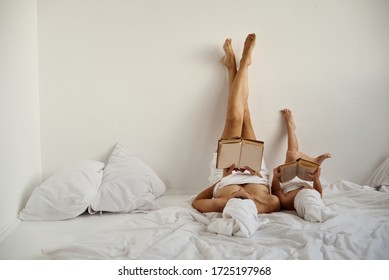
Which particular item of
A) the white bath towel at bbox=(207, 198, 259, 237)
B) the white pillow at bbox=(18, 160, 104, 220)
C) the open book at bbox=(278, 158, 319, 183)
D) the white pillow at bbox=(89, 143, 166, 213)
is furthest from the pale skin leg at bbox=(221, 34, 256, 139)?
the white pillow at bbox=(18, 160, 104, 220)

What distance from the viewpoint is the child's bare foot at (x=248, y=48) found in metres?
2.16

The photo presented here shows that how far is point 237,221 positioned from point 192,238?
0.19 metres

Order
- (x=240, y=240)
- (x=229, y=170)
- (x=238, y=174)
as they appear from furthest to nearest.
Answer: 1. (x=238, y=174)
2. (x=229, y=170)
3. (x=240, y=240)

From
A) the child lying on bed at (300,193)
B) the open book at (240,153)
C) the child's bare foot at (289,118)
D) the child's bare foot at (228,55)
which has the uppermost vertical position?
the child's bare foot at (228,55)

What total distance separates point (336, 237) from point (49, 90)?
1666mm

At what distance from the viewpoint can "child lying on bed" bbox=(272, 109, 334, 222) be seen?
1641 millimetres

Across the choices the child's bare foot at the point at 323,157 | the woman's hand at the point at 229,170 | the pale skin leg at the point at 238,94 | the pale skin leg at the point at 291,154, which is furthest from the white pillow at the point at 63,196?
the child's bare foot at the point at 323,157

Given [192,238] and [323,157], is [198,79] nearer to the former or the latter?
[323,157]

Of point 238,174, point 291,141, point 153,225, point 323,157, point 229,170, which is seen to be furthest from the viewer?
point 291,141

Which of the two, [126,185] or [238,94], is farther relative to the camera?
[238,94]

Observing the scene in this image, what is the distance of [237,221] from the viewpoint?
4.86ft

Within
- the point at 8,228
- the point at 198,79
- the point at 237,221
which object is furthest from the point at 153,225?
the point at 198,79

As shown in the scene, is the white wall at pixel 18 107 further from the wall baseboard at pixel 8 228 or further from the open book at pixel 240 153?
the open book at pixel 240 153

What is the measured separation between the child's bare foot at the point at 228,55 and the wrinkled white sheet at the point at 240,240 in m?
0.91
